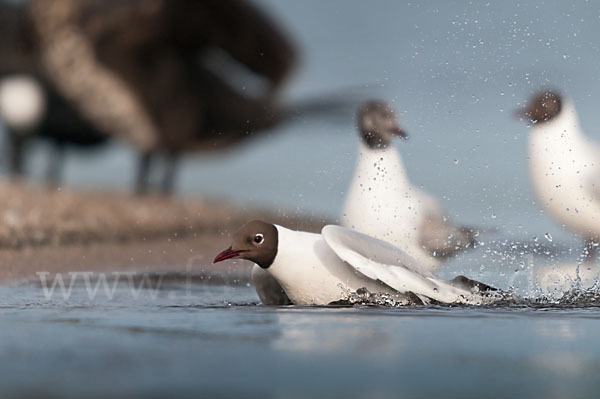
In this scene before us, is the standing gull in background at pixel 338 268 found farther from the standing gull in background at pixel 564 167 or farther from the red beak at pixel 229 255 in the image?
the standing gull in background at pixel 564 167

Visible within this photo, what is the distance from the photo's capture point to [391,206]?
134 inches

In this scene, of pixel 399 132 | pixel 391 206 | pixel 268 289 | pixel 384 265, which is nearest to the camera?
pixel 384 265

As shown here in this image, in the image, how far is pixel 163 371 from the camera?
1.56 m

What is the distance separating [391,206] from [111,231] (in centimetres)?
299

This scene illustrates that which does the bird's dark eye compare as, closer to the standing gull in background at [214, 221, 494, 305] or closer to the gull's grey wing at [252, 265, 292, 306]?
the standing gull in background at [214, 221, 494, 305]

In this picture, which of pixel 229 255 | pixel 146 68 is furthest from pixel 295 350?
pixel 146 68

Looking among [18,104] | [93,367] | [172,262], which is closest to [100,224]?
[172,262]

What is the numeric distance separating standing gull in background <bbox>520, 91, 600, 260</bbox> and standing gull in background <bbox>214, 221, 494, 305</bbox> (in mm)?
1479

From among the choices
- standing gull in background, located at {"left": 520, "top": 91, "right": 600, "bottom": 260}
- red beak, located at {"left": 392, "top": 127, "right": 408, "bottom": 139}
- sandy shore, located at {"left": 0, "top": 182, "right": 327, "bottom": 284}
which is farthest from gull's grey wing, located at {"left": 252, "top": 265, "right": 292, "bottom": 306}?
standing gull in background, located at {"left": 520, "top": 91, "right": 600, "bottom": 260}

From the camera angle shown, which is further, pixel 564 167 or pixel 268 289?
pixel 564 167

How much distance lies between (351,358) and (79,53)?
6.91 metres

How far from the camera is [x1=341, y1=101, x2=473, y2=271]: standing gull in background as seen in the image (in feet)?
11.0

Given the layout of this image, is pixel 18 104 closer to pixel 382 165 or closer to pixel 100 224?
pixel 100 224

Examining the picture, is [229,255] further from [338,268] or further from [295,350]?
[295,350]
